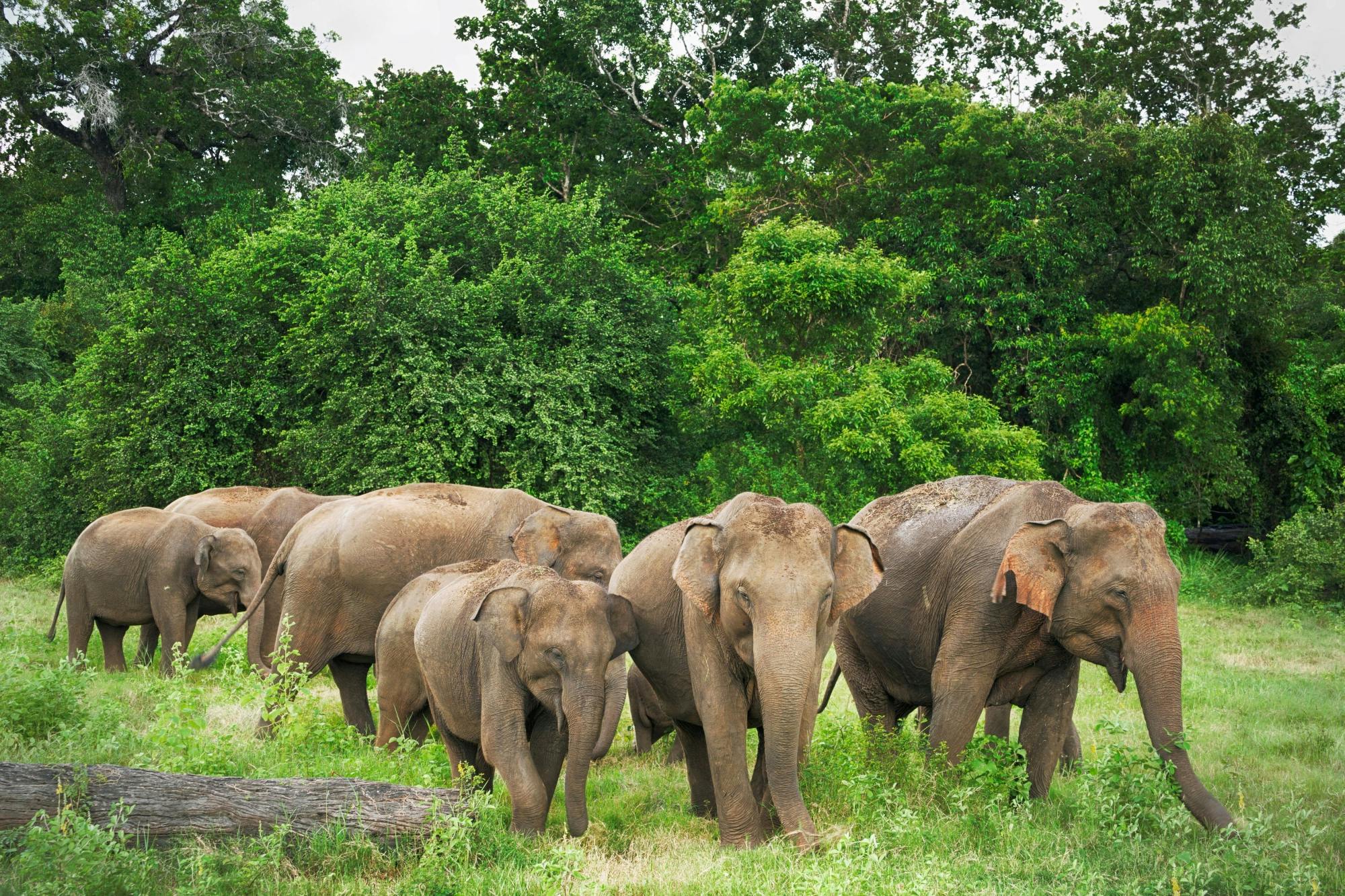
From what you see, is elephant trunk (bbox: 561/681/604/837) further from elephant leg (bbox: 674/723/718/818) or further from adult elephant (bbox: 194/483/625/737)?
adult elephant (bbox: 194/483/625/737)

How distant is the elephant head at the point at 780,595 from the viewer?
19.5ft

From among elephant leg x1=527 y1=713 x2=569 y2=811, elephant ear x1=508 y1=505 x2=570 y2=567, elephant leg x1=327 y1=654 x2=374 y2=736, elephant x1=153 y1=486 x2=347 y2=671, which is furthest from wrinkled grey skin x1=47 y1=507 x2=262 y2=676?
elephant leg x1=527 y1=713 x2=569 y2=811

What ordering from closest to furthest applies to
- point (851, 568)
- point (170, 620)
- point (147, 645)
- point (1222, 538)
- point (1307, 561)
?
point (851, 568) < point (170, 620) < point (147, 645) < point (1307, 561) < point (1222, 538)

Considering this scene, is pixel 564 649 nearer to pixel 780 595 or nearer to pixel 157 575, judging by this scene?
pixel 780 595

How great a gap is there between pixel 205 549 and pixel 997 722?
27.0ft

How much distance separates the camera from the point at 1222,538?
25422 millimetres

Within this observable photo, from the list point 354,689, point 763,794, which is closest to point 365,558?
point 354,689

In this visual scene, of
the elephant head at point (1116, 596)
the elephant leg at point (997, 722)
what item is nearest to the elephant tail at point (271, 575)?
the elephant leg at point (997, 722)

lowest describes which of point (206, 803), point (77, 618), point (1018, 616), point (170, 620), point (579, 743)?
point (77, 618)

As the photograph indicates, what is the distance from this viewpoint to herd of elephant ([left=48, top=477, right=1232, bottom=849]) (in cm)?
634

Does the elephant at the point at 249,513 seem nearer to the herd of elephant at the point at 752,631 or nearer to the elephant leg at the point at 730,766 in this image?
the herd of elephant at the point at 752,631

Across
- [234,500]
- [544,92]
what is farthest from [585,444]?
[544,92]

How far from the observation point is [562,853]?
573 cm

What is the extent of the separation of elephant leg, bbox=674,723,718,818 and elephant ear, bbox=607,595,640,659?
0.84 metres
